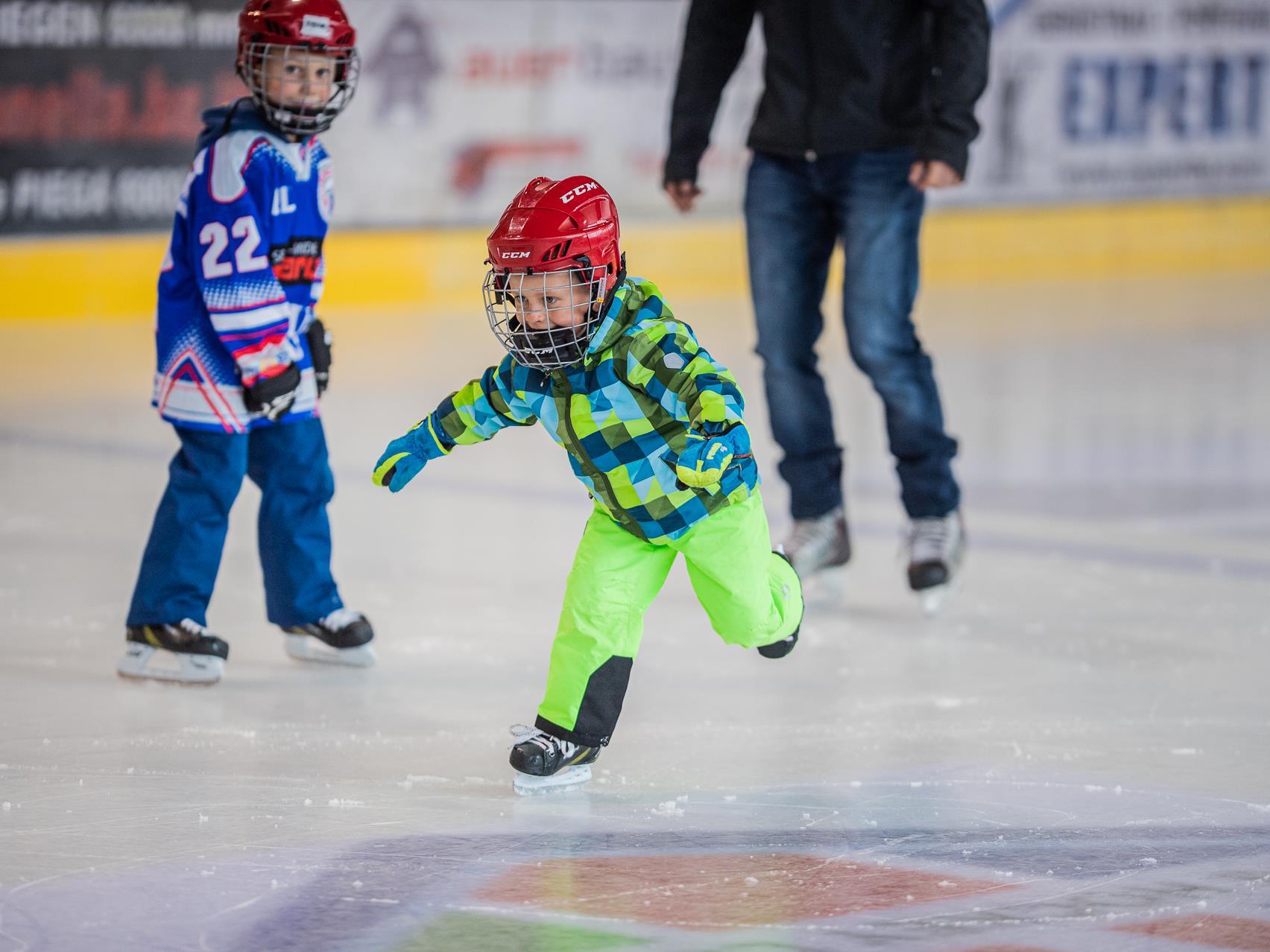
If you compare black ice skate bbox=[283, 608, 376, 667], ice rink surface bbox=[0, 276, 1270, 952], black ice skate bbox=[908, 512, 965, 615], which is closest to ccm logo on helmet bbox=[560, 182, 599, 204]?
ice rink surface bbox=[0, 276, 1270, 952]

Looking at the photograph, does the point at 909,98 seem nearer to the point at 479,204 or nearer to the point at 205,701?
the point at 205,701

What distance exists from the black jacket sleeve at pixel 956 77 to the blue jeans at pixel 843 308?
0.12 meters

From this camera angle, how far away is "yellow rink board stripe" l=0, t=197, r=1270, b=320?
771cm

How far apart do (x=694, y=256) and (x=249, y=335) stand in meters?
5.99

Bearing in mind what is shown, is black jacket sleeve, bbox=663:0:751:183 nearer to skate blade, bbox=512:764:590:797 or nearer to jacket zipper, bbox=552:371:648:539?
jacket zipper, bbox=552:371:648:539

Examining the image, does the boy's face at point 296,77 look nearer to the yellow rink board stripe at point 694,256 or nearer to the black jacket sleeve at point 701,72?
the black jacket sleeve at point 701,72

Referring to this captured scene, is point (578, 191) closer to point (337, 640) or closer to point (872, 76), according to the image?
point (337, 640)

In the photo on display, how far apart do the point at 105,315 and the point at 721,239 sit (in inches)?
112

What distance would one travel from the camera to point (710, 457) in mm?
2410

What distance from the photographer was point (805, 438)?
3.84 m

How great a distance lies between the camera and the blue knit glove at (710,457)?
240 centimetres

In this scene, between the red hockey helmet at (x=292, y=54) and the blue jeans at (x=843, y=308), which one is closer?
the red hockey helmet at (x=292, y=54)

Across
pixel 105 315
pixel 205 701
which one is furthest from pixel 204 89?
pixel 205 701

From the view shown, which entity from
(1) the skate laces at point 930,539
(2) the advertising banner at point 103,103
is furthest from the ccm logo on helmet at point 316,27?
(2) the advertising banner at point 103,103
